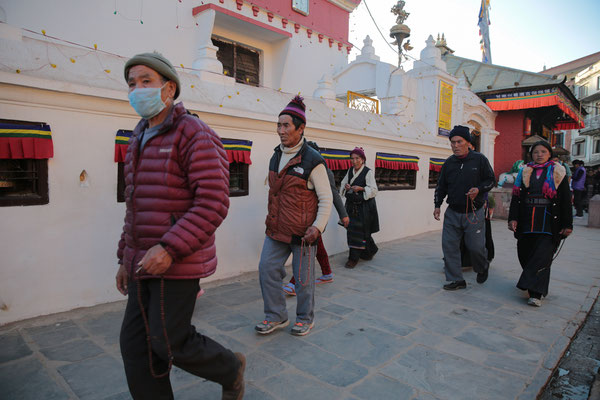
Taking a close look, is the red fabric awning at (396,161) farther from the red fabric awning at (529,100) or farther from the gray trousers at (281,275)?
the red fabric awning at (529,100)

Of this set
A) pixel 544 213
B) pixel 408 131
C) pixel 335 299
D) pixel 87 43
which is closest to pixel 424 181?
pixel 408 131

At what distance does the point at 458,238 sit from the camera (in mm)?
5000

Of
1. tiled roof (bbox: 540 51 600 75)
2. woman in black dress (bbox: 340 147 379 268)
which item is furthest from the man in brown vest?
tiled roof (bbox: 540 51 600 75)

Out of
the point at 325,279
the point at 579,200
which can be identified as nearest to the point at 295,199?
the point at 325,279

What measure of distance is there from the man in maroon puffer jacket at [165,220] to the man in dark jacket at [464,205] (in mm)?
3804

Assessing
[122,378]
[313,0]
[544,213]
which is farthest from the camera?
[313,0]

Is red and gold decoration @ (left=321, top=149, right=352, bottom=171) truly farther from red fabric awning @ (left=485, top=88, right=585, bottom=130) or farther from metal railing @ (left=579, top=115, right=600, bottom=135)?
metal railing @ (left=579, top=115, right=600, bottom=135)

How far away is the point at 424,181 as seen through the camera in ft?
31.0

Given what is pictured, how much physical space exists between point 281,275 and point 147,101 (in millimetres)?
2013

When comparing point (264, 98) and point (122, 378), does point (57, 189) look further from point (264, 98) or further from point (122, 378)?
point (264, 98)

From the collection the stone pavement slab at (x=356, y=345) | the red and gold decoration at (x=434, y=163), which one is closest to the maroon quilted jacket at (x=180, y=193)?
the stone pavement slab at (x=356, y=345)

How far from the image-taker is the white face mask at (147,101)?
187 centimetres

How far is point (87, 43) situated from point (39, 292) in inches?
188

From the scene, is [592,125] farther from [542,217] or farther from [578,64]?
[542,217]
